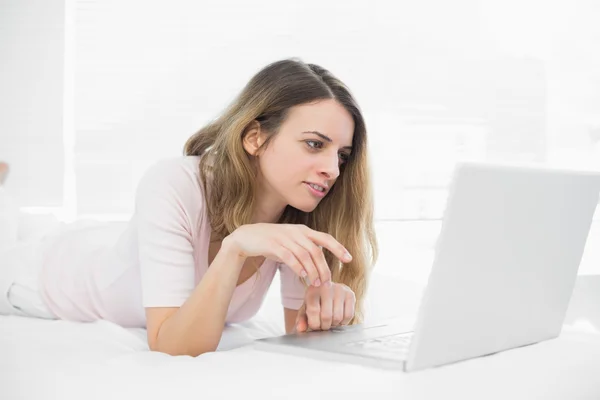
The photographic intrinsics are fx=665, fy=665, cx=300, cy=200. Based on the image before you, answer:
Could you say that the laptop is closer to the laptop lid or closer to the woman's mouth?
the laptop lid

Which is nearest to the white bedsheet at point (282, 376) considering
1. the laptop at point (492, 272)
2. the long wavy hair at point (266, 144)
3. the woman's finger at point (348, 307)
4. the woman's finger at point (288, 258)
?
the laptop at point (492, 272)

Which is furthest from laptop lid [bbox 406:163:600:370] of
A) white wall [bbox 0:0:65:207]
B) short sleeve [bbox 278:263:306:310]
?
white wall [bbox 0:0:65:207]

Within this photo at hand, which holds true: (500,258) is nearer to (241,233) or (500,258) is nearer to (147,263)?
(241,233)

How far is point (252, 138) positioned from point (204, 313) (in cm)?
48

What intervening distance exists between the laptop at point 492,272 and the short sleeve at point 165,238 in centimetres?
26

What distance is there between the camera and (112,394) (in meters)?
0.80

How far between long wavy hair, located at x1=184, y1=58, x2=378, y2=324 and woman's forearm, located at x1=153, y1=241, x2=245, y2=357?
0.77 ft

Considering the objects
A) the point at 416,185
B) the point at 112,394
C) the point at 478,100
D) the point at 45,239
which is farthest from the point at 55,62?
the point at 112,394

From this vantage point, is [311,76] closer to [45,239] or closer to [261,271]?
[261,271]

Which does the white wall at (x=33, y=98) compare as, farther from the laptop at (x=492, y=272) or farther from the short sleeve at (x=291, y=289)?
the laptop at (x=492, y=272)

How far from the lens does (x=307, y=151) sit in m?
1.41

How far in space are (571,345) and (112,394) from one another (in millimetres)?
677

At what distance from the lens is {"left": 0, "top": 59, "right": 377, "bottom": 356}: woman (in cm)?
116

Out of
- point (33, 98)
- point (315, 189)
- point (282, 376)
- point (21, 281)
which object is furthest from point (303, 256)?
point (33, 98)
